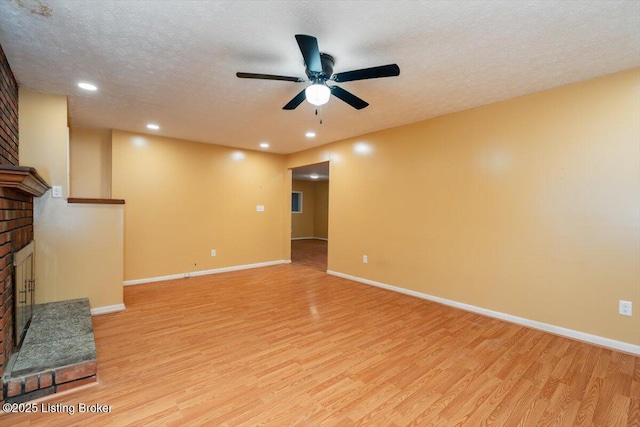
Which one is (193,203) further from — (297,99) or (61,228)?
(297,99)

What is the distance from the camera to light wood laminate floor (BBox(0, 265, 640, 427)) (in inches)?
68.2

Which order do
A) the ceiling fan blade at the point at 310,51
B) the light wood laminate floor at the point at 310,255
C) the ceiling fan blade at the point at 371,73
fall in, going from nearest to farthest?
1. the ceiling fan blade at the point at 310,51
2. the ceiling fan blade at the point at 371,73
3. the light wood laminate floor at the point at 310,255

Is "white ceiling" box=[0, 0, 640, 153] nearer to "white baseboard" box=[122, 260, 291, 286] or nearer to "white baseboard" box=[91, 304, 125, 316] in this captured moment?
"white baseboard" box=[91, 304, 125, 316]

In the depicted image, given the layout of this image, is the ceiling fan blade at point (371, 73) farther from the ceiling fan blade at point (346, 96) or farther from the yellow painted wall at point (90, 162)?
the yellow painted wall at point (90, 162)

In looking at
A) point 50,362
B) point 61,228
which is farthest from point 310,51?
point 61,228

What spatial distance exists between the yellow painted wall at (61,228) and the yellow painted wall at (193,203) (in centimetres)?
128

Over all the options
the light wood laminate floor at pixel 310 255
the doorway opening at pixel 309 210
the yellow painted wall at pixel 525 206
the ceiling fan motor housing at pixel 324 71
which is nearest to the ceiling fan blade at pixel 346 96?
the ceiling fan motor housing at pixel 324 71

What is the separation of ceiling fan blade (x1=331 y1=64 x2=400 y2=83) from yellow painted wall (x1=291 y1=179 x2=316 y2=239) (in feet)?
27.0

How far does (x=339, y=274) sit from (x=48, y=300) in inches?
154

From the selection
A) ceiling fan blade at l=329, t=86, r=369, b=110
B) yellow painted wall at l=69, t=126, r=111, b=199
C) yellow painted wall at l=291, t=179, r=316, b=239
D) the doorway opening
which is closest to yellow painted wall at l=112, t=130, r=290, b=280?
yellow painted wall at l=69, t=126, r=111, b=199

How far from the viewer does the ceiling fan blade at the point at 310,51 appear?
67.9 inches

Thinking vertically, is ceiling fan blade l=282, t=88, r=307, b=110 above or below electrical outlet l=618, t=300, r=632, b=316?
above

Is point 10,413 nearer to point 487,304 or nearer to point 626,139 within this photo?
point 487,304

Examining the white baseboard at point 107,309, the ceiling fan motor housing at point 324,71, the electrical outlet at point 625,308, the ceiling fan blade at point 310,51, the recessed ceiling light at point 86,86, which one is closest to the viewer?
the ceiling fan blade at point 310,51
